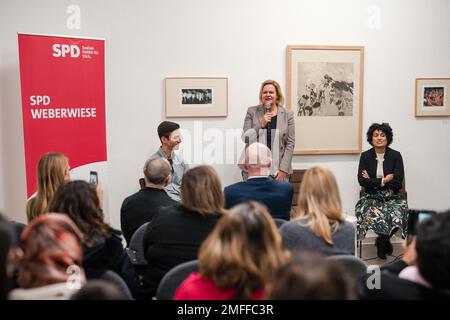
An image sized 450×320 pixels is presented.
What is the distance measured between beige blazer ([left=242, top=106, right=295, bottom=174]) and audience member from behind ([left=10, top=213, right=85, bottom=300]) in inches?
149

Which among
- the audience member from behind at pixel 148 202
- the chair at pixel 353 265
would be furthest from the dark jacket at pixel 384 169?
the chair at pixel 353 265

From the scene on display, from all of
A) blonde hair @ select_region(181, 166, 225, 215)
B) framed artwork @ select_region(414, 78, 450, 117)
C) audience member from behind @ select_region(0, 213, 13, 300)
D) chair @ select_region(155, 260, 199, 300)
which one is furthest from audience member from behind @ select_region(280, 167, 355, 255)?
framed artwork @ select_region(414, 78, 450, 117)

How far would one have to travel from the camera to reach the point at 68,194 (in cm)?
233

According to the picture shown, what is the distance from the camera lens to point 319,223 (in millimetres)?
2457

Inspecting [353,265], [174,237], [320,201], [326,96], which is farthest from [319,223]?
[326,96]

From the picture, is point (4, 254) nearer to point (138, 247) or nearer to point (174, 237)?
point (174, 237)

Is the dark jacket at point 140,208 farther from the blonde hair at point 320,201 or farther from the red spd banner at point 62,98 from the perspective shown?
the red spd banner at point 62,98

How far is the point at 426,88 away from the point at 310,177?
4.09 m

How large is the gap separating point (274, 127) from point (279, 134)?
100 millimetres

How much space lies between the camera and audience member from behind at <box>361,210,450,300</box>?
1532 millimetres

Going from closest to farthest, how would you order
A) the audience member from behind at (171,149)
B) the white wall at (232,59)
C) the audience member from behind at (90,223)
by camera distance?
the audience member from behind at (90,223), the audience member from behind at (171,149), the white wall at (232,59)

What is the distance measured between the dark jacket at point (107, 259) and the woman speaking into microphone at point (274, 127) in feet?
9.55

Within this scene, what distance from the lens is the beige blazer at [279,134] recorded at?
5301mm
